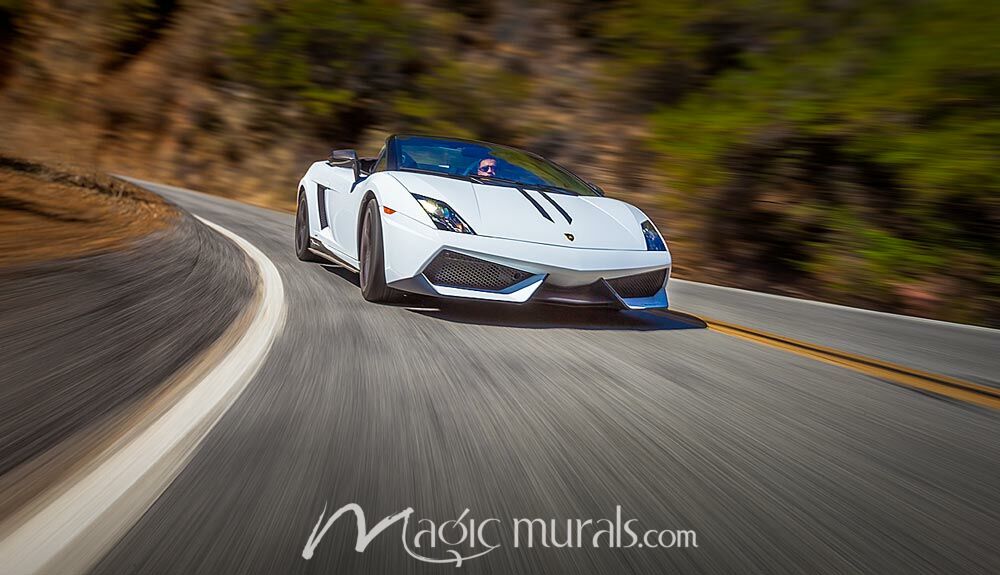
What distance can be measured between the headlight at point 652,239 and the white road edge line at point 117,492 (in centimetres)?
294

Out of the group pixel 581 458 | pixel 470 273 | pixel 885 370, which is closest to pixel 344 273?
pixel 470 273

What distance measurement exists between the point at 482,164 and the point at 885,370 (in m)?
3.33

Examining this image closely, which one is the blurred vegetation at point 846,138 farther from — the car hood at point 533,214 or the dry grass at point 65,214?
the dry grass at point 65,214

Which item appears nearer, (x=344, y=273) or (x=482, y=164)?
(x=482, y=164)

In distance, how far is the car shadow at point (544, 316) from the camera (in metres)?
5.70

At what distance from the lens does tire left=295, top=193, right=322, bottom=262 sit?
8539 millimetres

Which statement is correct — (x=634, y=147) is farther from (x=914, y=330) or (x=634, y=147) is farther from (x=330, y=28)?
(x=330, y=28)

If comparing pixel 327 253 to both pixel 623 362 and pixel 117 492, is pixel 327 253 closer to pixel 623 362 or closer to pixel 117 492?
pixel 623 362

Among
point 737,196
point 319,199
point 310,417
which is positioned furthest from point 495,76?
point 310,417

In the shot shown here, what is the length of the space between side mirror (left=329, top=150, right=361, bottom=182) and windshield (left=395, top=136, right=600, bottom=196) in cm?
36

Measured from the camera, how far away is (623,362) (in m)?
4.58

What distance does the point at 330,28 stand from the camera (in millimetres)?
21531

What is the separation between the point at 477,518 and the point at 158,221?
8698 mm

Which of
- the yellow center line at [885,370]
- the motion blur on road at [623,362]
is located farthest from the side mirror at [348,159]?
the yellow center line at [885,370]
